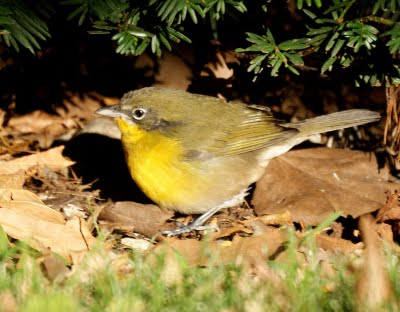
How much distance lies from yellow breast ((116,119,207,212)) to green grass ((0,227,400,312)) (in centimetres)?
101

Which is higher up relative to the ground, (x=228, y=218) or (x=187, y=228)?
(x=187, y=228)

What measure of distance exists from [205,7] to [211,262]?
1818 mm

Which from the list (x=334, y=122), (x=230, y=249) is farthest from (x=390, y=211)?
(x=230, y=249)

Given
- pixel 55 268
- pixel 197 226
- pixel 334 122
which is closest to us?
pixel 55 268

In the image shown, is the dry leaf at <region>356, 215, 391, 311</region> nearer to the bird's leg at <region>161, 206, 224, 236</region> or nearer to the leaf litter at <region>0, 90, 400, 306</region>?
the leaf litter at <region>0, 90, 400, 306</region>

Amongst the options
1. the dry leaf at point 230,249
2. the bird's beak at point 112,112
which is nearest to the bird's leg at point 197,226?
the dry leaf at point 230,249

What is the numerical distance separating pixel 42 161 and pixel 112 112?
104 cm

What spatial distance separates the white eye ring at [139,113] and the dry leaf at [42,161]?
3.11ft

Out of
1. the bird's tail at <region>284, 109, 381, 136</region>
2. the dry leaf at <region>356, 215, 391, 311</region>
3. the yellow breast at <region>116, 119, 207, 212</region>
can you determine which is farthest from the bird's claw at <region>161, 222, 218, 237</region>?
the dry leaf at <region>356, 215, 391, 311</region>

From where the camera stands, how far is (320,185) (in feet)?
20.0

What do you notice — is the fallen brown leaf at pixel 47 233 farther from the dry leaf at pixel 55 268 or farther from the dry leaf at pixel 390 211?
the dry leaf at pixel 390 211

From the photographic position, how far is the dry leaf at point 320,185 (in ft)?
18.7

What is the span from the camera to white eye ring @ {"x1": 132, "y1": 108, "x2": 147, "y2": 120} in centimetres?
583

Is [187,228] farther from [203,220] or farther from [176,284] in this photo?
[176,284]
